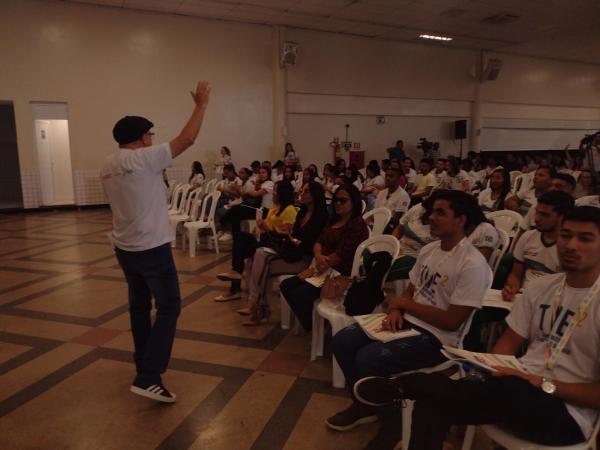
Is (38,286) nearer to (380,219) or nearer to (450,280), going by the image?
(380,219)

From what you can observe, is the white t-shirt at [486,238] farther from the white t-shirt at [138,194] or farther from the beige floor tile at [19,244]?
the beige floor tile at [19,244]

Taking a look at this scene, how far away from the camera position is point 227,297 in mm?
4145

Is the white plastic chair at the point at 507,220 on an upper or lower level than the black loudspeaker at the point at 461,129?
lower

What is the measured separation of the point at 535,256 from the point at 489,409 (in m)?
1.42

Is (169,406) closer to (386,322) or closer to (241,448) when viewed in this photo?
(241,448)

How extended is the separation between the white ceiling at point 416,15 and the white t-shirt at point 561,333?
364 inches

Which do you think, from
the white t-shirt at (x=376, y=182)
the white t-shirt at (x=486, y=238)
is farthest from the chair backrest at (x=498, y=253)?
the white t-shirt at (x=376, y=182)

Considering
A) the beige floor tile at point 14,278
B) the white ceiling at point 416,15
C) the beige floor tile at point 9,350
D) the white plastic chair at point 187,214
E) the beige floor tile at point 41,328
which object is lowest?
the beige floor tile at point 14,278

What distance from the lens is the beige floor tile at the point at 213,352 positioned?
9.66ft

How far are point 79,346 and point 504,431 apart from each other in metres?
2.83

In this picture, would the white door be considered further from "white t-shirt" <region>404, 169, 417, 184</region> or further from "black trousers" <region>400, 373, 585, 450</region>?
"black trousers" <region>400, 373, 585, 450</region>

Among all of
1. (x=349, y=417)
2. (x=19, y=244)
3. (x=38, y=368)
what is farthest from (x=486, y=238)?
(x=19, y=244)

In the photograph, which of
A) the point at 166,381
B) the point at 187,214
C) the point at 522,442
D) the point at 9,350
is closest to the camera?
the point at 522,442

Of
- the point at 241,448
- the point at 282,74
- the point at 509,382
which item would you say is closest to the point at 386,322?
the point at 509,382
